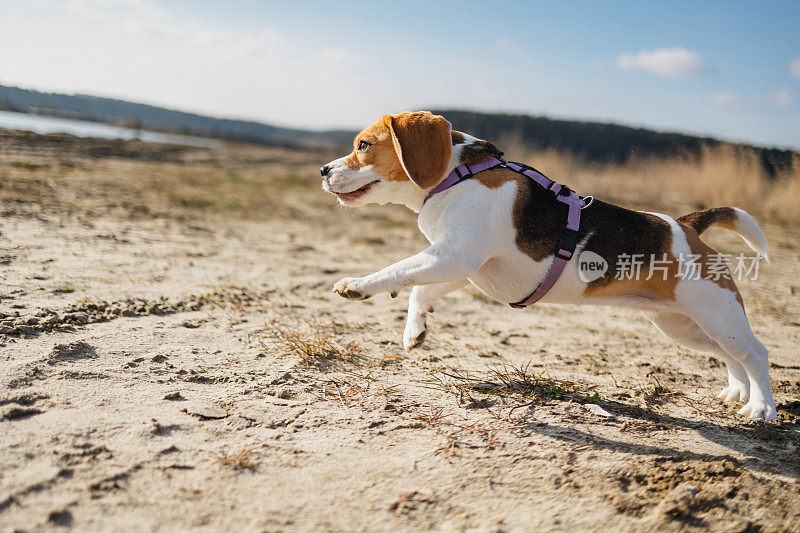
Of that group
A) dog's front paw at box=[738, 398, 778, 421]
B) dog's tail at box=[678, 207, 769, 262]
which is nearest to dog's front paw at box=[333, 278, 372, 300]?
dog's tail at box=[678, 207, 769, 262]

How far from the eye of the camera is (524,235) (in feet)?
10.8

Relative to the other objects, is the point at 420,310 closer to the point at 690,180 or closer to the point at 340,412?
the point at 340,412

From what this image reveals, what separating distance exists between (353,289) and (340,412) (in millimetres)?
703

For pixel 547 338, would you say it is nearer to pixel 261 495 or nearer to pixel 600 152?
pixel 261 495

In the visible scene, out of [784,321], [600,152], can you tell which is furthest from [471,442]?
[600,152]

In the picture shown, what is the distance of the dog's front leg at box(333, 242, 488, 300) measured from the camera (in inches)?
120

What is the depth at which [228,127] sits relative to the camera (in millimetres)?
95562

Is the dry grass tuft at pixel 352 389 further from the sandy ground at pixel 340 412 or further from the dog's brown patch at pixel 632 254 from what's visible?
the dog's brown patch at pixel 632 254

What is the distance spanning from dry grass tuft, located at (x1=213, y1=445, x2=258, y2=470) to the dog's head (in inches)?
69.3

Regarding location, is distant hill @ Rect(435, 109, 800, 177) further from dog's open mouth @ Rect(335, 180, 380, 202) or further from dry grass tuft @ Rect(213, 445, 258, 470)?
dry grass tuft @ Rect(213, 445, 258, 470)

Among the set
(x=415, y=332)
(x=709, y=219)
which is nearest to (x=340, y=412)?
(x=415, y=332)

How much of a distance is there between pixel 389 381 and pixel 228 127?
330ft

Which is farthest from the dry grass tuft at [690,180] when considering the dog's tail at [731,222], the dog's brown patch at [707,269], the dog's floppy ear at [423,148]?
the dog's floppy ear at [423,148]

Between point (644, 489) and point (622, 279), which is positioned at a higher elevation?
point (622, 279)
